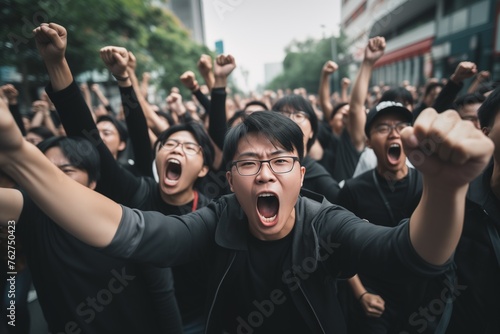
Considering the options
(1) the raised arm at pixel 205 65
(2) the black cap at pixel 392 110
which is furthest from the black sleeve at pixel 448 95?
(1) the raised arm at pixel 205 65

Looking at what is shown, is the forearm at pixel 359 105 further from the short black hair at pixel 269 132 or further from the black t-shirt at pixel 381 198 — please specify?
the short black hair at pixel 269 132

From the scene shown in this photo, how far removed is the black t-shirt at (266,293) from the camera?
1.33 meters

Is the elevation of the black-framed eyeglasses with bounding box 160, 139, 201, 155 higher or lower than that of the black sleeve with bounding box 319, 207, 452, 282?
higher

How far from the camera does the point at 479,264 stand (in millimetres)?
1530

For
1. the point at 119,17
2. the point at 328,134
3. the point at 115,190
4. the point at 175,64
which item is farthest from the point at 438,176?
the point at 175,64

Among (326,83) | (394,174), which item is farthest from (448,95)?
(326,83)

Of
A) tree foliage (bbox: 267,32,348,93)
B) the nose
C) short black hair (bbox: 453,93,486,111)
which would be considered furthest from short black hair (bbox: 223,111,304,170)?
tree foliage (bbox: 267,32,348,93)

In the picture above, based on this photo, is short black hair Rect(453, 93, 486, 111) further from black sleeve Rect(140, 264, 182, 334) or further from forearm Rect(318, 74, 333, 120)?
black sleeve Rect(140, 264, 182, 334)

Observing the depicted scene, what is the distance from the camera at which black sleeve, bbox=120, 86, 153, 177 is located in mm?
2262

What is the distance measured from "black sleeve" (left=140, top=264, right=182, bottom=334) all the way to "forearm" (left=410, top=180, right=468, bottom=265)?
137cm

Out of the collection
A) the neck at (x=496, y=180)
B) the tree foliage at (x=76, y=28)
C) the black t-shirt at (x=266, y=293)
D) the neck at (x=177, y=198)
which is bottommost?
the black t-shirt at (x=266, y=293)

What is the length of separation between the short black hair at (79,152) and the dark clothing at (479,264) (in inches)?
81.7

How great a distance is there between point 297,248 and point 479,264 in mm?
962

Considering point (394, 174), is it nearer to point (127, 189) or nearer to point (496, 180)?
point (496, 180)
